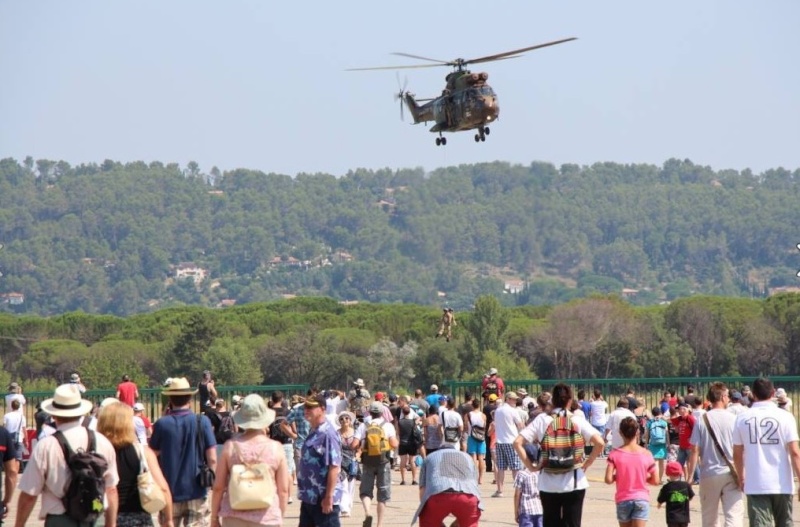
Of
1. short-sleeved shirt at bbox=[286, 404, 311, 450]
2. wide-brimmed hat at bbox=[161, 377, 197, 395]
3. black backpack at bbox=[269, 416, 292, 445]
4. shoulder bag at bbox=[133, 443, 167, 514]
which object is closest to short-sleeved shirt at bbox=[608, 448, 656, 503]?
wide-brimmed hat at bbox=[161, 377, 197, 395]

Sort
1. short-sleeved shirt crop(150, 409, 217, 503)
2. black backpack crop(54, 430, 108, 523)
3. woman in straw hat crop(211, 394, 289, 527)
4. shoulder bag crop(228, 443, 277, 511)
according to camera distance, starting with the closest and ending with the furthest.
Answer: black backpack crop(54, 430, 108, 523), shoulder bag crop(228, 443, 277, 511), woman in straw hat crop(211, 394, 289, 527), short-sleeved shirt crop(150, 409, 217, 503)

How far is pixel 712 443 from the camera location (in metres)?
13.9

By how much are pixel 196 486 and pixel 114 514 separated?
1.92m

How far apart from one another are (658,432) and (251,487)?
Answer: 12.7 meters

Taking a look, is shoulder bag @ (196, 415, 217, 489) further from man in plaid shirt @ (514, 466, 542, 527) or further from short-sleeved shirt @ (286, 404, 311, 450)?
short-sleeved shirt @ (286, 404, 311, 450)

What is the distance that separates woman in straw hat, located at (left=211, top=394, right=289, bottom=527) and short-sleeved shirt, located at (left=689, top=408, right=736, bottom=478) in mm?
4452

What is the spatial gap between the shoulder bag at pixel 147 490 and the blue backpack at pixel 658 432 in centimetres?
1294

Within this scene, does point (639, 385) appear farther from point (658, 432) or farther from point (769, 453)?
point (769, 453)

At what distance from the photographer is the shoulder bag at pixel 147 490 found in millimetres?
10258

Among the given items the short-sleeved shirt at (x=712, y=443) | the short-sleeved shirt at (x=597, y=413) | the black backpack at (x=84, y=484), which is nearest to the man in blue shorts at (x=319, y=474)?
the black backpack at (x=84, y=484)

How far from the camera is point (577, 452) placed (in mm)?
12344

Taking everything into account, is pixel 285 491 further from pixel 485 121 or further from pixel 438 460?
pixel 485 121

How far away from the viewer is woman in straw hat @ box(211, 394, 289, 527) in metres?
10.6

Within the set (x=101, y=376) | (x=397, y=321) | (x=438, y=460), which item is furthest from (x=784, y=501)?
(x=397, y=321)
